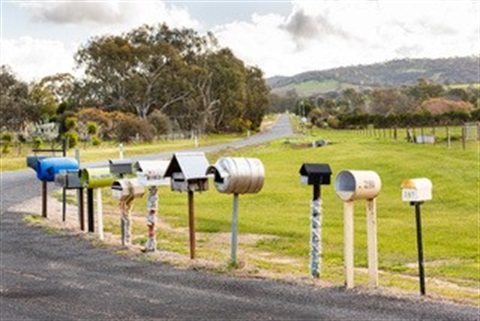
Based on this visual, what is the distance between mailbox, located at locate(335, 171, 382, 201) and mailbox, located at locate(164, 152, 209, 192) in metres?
2.60

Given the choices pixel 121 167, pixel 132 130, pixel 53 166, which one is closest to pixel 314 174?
pixel 121 167

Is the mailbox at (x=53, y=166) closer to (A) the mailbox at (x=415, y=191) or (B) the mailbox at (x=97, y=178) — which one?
(B) the mailbox at (x=97, y=178)

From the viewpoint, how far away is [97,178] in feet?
41.6

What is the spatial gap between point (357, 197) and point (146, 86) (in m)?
84.2

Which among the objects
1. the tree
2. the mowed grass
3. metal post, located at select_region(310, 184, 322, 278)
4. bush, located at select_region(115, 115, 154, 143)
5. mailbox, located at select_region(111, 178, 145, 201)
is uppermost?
the tree

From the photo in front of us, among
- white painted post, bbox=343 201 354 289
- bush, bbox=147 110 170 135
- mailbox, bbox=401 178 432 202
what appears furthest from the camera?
bush, bbox=147 110 170 135

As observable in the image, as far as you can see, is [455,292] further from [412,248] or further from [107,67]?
[107,67]

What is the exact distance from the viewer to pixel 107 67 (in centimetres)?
8981

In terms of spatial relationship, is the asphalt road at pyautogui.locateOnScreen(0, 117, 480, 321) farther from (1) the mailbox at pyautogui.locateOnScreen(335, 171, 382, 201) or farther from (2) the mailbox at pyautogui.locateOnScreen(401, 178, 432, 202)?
(2) the mailbox at pyautogui.locateOnScreen(401, 178, 432, 202)

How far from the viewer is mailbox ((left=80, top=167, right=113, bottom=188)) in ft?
41.3

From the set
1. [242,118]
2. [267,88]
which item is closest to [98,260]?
[242,118]

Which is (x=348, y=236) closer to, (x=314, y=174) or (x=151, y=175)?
(x=314, y=174)

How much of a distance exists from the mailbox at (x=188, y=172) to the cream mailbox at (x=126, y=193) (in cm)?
83

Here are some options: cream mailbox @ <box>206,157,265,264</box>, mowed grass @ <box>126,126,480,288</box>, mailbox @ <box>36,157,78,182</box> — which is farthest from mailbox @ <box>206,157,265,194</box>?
mailbox @ <box>36,157,78,182</box>
